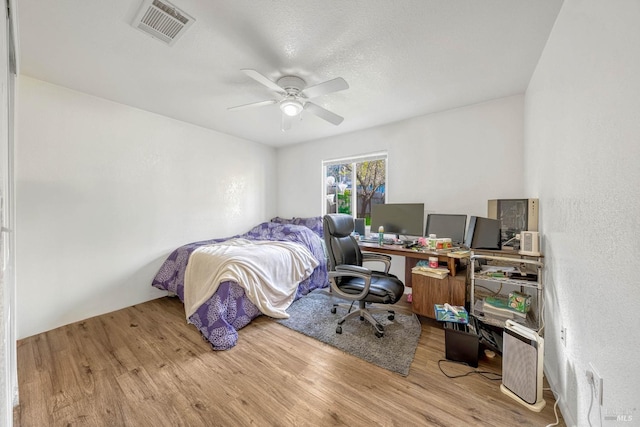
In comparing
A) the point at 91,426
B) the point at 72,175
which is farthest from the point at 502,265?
the point at 72,175

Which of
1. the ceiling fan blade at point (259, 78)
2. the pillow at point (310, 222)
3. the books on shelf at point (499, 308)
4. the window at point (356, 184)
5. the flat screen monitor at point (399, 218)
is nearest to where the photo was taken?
the ceiling fan blade at point (259, 78)

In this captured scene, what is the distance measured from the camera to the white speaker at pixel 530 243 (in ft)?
5.90

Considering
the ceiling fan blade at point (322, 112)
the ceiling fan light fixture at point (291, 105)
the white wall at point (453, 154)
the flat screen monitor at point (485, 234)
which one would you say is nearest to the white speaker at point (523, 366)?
the flat screen monitor at point (485, 234)

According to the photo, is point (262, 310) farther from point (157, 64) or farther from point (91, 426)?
point (157, 64)

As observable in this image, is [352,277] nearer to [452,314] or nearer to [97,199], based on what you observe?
[452,314]

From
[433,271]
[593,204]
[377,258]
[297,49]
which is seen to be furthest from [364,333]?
[297,49]

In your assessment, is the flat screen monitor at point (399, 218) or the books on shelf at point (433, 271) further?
the flat screen monitor at point (399, 218)

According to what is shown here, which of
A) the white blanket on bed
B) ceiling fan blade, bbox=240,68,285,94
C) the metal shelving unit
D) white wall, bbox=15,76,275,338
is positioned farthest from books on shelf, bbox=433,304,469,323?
white wall, bbox=15,76,275,338

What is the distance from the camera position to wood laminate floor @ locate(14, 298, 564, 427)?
1.38m

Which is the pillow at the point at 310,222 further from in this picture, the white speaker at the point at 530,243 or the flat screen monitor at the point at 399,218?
the white speaker at the point at 530,243

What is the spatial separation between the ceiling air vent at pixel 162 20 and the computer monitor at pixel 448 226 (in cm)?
294

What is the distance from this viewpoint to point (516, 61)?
1.98 m

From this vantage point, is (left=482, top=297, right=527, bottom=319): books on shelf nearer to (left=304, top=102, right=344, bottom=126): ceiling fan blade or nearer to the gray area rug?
the gray area rug

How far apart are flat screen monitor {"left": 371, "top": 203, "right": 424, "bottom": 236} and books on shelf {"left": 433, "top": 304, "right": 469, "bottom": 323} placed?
0.99 metres
